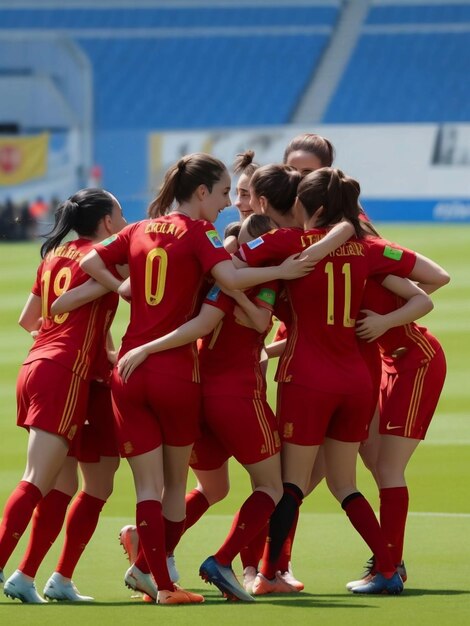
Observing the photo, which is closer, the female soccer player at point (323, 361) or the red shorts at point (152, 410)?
the red shorts at point (152, 410)

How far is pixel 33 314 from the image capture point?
4.89 metres

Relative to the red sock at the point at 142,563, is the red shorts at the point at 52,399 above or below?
above

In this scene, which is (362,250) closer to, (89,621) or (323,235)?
(323,235)

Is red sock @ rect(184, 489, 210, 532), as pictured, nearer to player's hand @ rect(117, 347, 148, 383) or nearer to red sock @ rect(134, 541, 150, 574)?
red sock @ rect(134, 541, 150, 574)

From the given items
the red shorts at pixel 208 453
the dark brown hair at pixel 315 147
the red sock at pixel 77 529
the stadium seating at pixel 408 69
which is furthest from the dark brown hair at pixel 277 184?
the stadium seating at pixel 408 69

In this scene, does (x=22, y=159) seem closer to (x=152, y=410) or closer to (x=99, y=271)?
(x=99, y=271)

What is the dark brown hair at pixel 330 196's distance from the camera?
4617 millimetres

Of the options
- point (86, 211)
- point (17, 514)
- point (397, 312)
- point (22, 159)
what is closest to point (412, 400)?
point (397, 312)

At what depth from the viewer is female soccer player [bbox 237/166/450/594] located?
4594 millimetres

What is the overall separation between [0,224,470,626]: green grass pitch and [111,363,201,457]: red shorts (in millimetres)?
578

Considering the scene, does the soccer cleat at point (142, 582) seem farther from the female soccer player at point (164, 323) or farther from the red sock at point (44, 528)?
the red sock at point (44, 528)

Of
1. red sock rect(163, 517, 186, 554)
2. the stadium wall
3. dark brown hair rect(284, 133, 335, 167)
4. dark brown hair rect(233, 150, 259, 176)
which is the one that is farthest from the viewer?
the stadium wall

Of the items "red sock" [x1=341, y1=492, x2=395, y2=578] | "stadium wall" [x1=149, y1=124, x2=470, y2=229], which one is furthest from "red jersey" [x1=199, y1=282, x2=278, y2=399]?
"stadium wall" [x1=149, y1=124, x2=470, y2=229]

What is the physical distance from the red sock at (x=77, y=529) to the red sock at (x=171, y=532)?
32 centimetres
